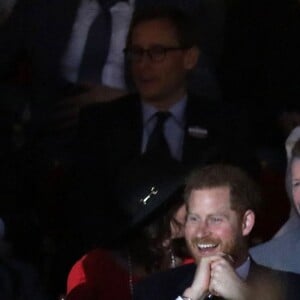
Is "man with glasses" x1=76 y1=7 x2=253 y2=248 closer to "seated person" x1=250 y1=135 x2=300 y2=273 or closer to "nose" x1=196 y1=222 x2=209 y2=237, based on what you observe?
"seated person" x1=250 y1=135 x2=300 y2=273

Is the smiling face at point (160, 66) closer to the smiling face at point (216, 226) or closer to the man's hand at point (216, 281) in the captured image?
the smiling face at point (216, 226)

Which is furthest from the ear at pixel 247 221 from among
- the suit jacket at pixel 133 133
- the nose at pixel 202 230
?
the suit jacket at pixel 133 133

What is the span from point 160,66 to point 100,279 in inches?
26.2

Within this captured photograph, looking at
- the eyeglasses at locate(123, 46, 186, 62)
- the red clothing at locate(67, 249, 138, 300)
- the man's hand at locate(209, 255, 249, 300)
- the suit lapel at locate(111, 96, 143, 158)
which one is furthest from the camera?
the suit lapel at locate(111, 96, 143, 158)

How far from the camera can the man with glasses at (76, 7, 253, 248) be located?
374 cm

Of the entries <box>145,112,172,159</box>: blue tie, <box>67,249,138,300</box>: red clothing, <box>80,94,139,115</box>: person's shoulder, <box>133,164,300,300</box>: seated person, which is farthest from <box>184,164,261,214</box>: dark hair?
<box>80,94,139,115</box>: person's shoulder

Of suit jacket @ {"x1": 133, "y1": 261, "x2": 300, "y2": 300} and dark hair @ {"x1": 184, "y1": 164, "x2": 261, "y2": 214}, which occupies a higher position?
dark hair @ {"x1": 184, "y1": 164, "x2": 261, "y2": 214}

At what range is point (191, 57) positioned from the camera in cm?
379

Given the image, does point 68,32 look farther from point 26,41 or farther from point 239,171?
point 239,171

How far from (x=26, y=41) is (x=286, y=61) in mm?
795

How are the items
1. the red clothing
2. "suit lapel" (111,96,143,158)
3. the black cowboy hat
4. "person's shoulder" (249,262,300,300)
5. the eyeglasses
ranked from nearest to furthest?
"person's shoulder" (249,262,300,300) → the red clothing → the black cowboy hat → the eyeglasses → "suit lapel" (111,96,143,158)

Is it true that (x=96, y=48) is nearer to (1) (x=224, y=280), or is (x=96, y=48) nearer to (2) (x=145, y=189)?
(2) (x=145, y=189)

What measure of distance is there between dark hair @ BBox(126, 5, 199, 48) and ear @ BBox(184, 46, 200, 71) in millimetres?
15

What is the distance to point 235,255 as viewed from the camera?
3264 millimetres
